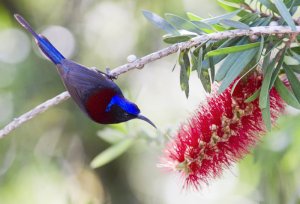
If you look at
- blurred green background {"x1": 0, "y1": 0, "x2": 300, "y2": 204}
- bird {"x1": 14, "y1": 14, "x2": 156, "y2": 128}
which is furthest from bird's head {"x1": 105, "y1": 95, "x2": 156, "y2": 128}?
blurred green background {"x1": 0, "y1": 0, "x2": 300, "y2": 204}

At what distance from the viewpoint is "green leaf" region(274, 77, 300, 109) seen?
1397mm

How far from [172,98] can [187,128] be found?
1359 mm

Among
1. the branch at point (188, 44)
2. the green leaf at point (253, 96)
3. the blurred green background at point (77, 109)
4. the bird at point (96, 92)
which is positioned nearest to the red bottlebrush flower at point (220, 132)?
the green leaf at point (253, 96)

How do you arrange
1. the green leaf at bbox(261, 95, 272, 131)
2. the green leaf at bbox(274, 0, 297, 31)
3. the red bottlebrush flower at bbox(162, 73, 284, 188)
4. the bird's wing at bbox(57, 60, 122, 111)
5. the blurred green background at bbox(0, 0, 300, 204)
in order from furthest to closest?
1. the blurred green background at bbox(0, 0, 300, 204)
2. the bird's wing at bbox(57, 60, 122, 111)
3. the red bottlebrush flower at bbox(162, 73, 284, 188)
4. the green leaf at bbox(261, 95, 272, 131)
5. the green leaf at bbox(274, 0, 297, 31)

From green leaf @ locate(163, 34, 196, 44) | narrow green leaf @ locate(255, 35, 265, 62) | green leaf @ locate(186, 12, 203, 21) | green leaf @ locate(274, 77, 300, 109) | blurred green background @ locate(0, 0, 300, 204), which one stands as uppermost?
green leaf @ locate(163, 34, 196, 44)

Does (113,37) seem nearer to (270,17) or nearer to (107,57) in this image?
(107,57)

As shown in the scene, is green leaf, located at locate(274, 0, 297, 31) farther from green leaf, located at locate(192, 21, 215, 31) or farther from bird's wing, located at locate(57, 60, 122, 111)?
bird's wing, located at locate(57, 60, 122, 111)

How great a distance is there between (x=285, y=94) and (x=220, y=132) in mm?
185

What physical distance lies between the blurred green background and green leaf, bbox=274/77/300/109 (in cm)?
122

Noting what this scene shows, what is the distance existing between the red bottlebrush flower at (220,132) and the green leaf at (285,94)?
0.05 metres

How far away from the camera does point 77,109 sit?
313 centimetres

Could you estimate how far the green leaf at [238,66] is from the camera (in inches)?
53.2

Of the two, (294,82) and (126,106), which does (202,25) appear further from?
(126,106)

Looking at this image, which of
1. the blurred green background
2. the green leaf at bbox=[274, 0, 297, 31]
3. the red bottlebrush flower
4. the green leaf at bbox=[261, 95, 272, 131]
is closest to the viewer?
the green leaf at bbox=[274, 0, 297, 31]
